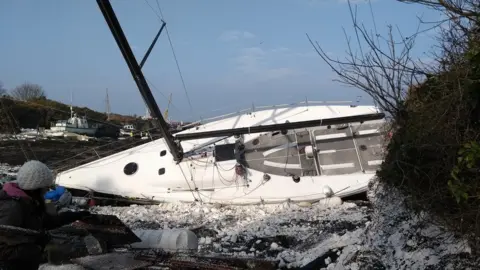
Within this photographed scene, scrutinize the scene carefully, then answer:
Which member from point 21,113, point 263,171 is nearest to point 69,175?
point 263,171

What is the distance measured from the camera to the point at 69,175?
1475 cm

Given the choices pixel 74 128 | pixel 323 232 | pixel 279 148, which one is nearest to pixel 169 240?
pixel 323 232

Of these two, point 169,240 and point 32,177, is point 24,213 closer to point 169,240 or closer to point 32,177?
point 32,177

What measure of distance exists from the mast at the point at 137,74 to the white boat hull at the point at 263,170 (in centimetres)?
67

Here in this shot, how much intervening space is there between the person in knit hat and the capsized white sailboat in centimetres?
853

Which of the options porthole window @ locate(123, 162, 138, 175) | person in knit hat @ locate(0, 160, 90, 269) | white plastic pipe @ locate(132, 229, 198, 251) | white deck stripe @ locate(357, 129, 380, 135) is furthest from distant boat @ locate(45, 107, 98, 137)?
person in knit hat @ locate(0, 160, 90, 269)

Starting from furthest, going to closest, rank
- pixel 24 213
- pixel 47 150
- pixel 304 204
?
pixel 47 150 → pixel 304 204 → pixel 24 213

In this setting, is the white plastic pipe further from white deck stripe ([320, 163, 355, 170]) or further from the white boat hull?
white deck stripe ([320, 163, 355, 170])

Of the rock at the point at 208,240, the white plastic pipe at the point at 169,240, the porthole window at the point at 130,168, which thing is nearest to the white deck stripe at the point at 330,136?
the rock at the point at 208,240

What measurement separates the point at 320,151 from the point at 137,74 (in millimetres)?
5722

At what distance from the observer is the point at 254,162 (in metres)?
13.3

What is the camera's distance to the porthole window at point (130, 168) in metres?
14.2

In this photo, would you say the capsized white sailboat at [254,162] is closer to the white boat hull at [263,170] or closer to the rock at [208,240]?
the white boat hull at [263,170]

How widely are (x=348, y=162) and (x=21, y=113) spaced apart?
41752 mm
